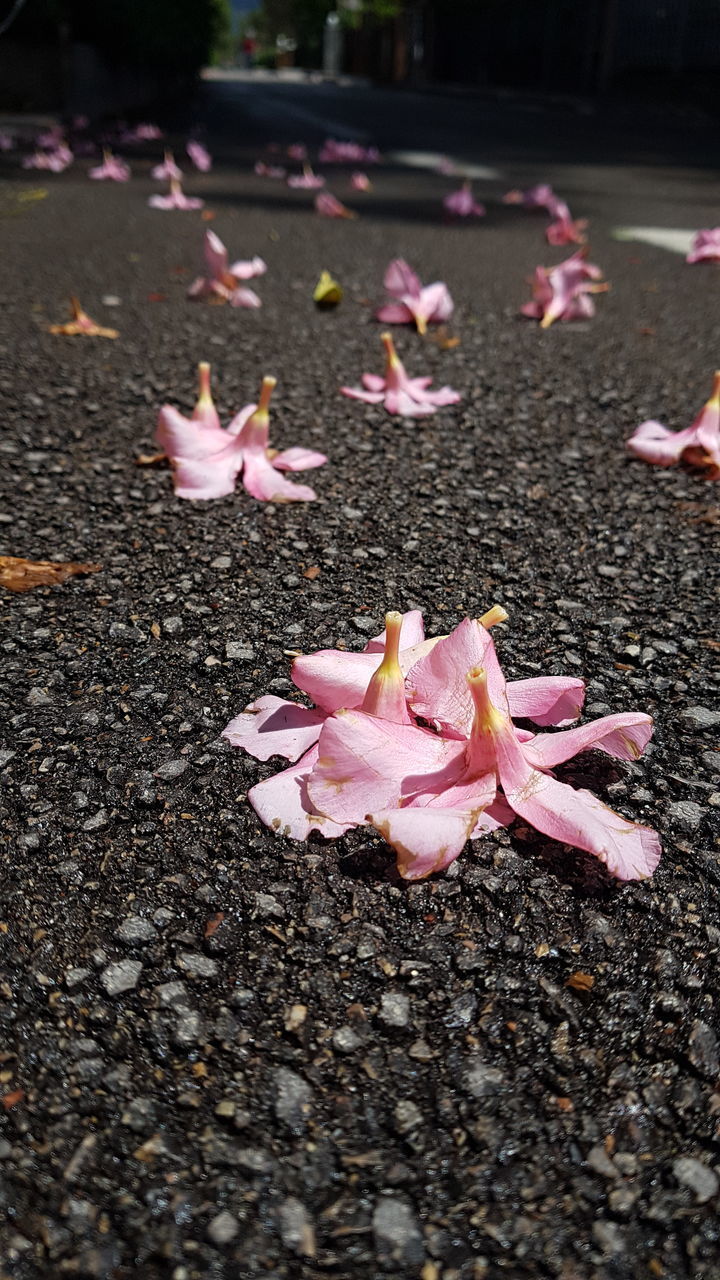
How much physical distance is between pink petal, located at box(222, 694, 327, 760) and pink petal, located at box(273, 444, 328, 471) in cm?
90

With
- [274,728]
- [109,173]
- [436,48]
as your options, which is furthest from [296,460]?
[436,48]

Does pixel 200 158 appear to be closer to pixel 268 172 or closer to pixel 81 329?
pixel 268 172

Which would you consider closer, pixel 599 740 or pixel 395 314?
pixel 599 740

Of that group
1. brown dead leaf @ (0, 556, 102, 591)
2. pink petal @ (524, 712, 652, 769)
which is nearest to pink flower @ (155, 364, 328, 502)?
brown dead leaf @ (0, 556, 102, 591)

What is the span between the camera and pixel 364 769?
107cm

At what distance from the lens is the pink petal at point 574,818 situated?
3.32 ft

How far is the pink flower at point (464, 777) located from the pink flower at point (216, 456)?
3.12 ft

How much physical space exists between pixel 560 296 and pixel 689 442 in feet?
4.67

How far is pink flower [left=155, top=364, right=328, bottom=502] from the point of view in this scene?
1.97 meters

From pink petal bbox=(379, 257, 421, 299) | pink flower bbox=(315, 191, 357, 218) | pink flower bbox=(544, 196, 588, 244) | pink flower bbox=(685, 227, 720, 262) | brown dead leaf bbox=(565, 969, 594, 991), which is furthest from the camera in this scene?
pink flower bbox=(315, 191, 357, 218)

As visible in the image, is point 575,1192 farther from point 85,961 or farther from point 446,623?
point 446,623

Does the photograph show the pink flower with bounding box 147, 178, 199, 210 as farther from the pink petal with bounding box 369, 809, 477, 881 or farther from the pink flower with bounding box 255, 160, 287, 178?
the pink petal with bounding box 369, 809, 477, 881

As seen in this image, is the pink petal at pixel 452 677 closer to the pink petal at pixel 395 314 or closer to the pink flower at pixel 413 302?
the pink flower at pixel 413 302

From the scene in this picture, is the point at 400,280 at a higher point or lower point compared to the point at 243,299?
higher
